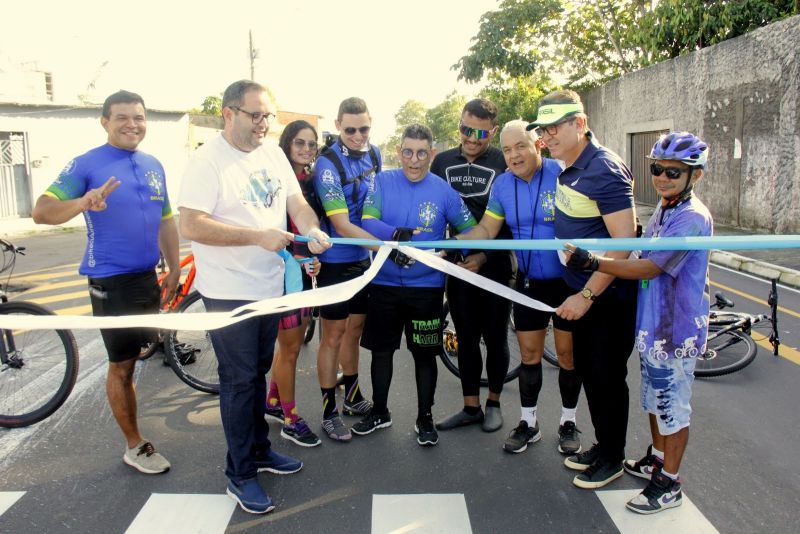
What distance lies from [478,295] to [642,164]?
15781 mm

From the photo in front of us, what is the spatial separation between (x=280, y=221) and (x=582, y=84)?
74.0ft

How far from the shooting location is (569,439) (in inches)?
147

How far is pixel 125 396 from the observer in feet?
11.6

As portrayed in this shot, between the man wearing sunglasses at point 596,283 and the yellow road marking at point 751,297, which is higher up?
the man wearing sunglasses at point 596,283

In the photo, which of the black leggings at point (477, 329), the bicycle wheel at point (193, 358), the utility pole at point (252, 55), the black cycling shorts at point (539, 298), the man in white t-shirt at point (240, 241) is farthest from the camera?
the utility pole at point (252, 55)

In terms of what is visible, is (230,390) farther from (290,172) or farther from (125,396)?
(290,172)

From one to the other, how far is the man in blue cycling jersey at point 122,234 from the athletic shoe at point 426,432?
59.3 inches

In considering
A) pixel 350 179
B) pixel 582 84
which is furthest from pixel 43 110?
pixel 350 179

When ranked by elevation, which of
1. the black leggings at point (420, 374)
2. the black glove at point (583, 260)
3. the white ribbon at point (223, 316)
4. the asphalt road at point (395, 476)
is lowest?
the asphalt road at point (395, 476)

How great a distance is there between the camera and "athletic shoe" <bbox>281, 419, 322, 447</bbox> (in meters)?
3.86

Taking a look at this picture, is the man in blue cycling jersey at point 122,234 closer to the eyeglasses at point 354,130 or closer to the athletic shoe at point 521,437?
the eyeglasses at point 354,130

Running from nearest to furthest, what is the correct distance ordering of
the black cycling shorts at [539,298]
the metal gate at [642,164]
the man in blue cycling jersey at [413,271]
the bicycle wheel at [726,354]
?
the black cycling shorts at [539,298] → the man in blue cycling jersey at [413,271] → the bicycle wheel at [726,354] → the metal gate at [642,164]

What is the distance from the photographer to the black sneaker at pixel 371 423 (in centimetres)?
398

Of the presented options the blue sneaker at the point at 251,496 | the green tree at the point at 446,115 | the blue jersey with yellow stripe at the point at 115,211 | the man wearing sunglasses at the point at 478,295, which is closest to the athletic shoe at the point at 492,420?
the man wearing sunglasses at the point at 478,295
